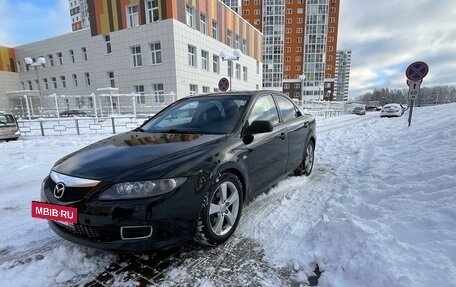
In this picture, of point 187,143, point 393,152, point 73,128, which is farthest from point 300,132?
point 73,128

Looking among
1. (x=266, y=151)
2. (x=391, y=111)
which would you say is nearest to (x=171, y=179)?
(x=266, y=151)

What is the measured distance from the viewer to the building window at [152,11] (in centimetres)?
2258

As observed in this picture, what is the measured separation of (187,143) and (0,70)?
49.6 metres

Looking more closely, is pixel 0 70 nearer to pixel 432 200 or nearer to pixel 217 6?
pixel 217 6

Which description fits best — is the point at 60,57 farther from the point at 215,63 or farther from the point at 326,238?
the point at 326,238

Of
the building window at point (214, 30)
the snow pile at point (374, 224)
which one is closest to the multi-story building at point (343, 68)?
the building window at point (214, 30)

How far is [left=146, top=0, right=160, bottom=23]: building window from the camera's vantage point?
22.6 metres

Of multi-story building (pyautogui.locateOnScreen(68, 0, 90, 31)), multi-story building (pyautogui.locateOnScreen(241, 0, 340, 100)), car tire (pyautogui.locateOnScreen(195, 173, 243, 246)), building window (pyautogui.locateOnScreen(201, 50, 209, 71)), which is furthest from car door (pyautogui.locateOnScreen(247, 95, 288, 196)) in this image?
multi-story building (pyautogui.locateOnScreen(68, 0, 90, 31))

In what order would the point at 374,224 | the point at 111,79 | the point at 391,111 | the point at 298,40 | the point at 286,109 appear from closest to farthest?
the point at 374,224 → the point at 286,109 → the point at 391,111 → the point at 111,79 → the point at 298,40

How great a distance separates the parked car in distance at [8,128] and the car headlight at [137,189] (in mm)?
12628

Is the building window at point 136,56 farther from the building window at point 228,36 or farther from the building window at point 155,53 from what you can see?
the building window at point 228,36

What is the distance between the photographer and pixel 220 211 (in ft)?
8.85

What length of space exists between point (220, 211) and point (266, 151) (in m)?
1.15

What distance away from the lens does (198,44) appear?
25172 mm
